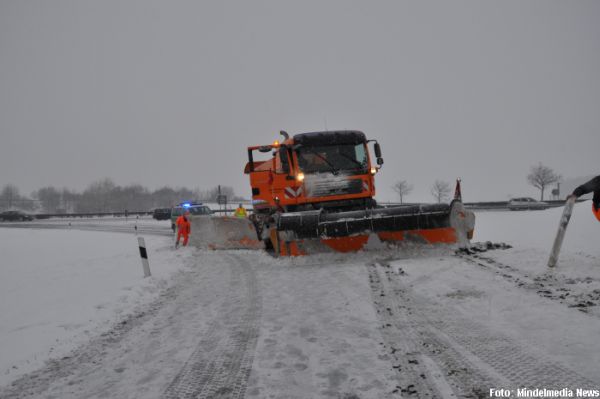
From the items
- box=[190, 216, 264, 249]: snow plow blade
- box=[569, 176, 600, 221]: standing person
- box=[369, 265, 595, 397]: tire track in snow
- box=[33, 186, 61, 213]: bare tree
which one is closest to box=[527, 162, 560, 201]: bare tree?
box=[190, 216, 264, 249]: snow plow blade

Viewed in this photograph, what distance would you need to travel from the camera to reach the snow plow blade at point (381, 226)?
8.50m

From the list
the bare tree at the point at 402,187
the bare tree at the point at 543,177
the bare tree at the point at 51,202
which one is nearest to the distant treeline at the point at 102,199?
the bare tree at the point at 51,202

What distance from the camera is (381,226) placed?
8.57 m

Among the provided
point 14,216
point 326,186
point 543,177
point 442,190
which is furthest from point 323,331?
point 442,190

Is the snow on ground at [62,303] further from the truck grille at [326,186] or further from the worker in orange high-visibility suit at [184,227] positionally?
the truck grille at [326,186]

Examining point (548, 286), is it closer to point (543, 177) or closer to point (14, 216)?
point (543, 177)

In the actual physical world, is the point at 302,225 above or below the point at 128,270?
above

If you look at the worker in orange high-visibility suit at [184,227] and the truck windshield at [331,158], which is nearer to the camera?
the truck windshield at [331,158]

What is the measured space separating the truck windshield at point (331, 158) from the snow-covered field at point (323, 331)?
2690mm

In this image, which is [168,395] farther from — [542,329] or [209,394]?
[542,329]

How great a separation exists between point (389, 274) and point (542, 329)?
318 cm

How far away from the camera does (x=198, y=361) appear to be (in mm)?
3645

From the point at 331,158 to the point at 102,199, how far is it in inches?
4334

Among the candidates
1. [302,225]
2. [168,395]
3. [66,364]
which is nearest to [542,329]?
[168,395]
